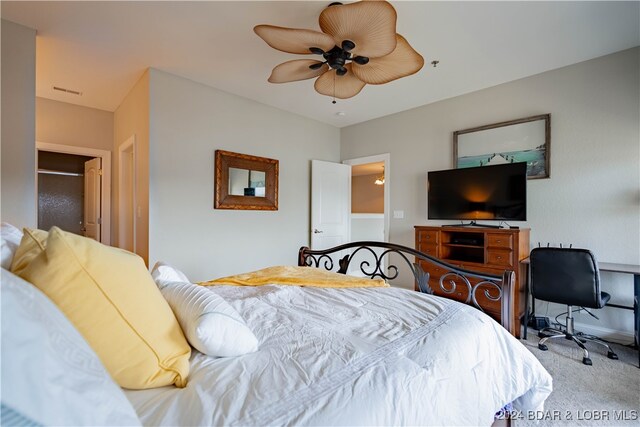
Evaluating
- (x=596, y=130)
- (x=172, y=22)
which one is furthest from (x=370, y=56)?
(x=596, y=130)

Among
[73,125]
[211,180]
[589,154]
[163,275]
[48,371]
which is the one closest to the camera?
[48,371]

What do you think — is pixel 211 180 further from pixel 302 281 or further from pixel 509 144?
pixel 509 144

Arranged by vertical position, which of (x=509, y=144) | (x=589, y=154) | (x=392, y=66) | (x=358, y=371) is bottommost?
(x=358, y=371)

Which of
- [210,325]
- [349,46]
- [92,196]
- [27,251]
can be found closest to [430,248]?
[349,46]

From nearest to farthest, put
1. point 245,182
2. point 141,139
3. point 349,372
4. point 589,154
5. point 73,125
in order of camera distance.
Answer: point 349,372
point 589,154
point 141,139
point 245,182
point 73,125

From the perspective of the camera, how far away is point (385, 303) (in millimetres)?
1481

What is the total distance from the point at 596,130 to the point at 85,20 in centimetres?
480

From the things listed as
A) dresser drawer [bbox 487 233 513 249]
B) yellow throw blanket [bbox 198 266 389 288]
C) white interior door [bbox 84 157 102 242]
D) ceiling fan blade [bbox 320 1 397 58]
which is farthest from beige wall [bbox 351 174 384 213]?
yellow throw blanket [bbox 198 266 389 288]

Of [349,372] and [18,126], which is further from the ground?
[18,126]

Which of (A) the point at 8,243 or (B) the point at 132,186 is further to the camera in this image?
(B) the point at 132,186

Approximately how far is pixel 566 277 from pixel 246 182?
3.60 meters

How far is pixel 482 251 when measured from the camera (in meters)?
3.36

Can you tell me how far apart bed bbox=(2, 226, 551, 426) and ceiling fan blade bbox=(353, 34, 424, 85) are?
5.41 feet

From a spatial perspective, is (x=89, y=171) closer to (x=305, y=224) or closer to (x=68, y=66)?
(x=68, y=66)
